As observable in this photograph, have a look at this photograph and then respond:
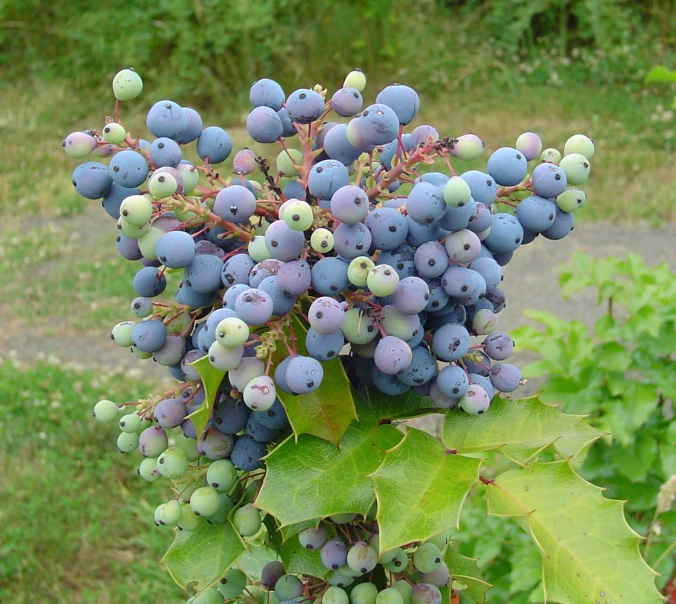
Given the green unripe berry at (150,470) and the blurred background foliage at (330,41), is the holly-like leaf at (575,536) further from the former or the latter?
the blurred background foliage at (330,41)

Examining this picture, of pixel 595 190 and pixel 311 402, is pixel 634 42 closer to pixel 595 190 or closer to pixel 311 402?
pixel 595 190

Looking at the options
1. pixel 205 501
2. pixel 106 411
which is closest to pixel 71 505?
pixel 106 411

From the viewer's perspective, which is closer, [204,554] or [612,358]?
[204,554]

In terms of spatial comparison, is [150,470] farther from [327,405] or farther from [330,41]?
[330,41]

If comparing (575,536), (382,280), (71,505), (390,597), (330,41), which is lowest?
(71,505)

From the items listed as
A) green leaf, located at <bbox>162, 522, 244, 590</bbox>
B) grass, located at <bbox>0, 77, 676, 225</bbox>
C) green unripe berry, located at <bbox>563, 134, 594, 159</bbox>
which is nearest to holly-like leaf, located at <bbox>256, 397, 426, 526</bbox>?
green leaf, located at <bbox>162, 522, 244, 590</bbox>

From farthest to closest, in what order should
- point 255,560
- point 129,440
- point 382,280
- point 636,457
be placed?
point 636,457 < point 255,560 < point 129,440 < point 382,280

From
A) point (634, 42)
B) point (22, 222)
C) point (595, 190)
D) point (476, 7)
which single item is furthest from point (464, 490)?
point (476, 7)
